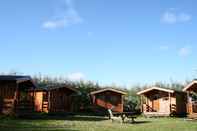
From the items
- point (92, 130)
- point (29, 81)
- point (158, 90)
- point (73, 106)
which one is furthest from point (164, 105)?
point (92, 130)

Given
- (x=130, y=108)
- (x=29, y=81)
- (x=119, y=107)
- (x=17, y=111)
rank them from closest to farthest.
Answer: (x=17, y=111) → (x=29, y=81) → (x=119, y=107) → (x=130, y=108)

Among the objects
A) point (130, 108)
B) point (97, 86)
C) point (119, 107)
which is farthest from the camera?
point (97, 86)

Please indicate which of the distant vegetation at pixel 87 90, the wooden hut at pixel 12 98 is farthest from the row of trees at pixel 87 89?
the wooden hut at pixel 12 98

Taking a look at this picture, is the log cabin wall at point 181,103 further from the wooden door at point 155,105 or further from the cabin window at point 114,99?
A: the cabin window at point 114,99

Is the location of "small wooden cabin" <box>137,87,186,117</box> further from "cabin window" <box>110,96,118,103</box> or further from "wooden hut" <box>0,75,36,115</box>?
"wooden hut" <box>0,75,36,115</box>

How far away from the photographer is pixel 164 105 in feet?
130

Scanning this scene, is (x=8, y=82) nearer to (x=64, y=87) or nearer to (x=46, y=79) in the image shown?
(x=64, y=87)

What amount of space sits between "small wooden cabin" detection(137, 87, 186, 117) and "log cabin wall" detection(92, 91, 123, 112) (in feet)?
9.08

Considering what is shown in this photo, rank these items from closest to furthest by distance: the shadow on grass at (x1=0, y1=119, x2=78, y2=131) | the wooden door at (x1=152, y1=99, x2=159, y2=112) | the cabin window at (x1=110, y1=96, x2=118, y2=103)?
the shadow on grass at (x1=0, y1=119, x2=78, y2=131) → the wooden door at (x1=152, y1=99, x2=159, y2=112) → the cabin window at (x1=110, y1=96, x2=118, y2=103)

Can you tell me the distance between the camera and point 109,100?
42750 mm

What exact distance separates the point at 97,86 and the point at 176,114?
15.1 meters

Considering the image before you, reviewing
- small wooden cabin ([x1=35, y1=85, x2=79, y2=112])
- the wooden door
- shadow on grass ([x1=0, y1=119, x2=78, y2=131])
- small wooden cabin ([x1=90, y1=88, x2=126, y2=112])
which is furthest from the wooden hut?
the wooden door

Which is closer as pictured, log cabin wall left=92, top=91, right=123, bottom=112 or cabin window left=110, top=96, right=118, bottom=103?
log cabin wall left=92, top=91, right=123, bottom=112

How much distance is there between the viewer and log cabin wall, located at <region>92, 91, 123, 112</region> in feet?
139
